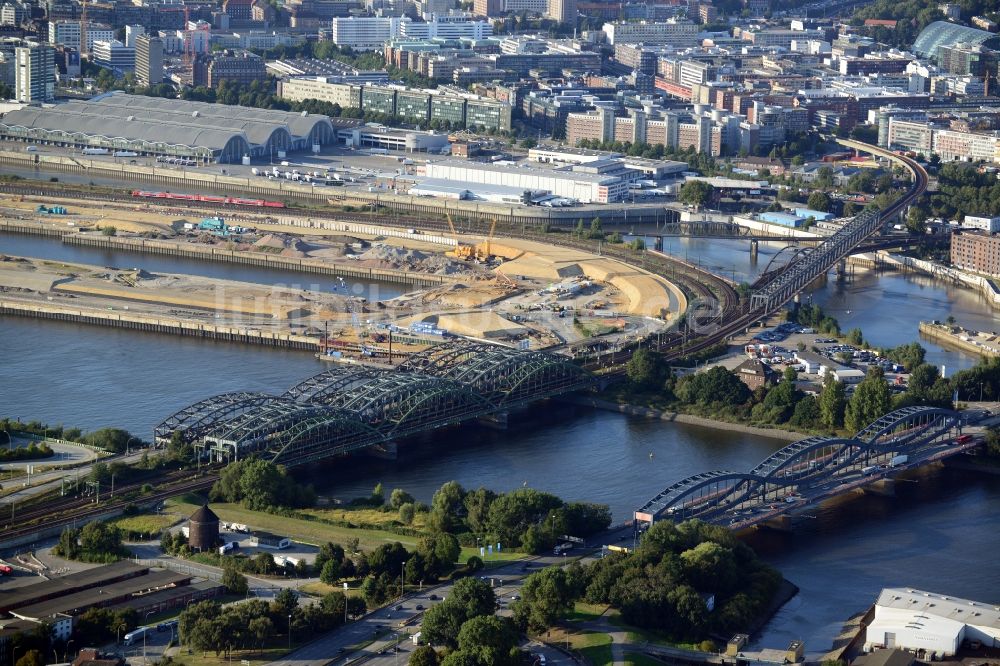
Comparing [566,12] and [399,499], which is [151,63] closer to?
[566,12]

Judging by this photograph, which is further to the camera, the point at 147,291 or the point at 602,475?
the point at 147,291

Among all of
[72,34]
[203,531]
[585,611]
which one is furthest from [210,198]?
[585,611]

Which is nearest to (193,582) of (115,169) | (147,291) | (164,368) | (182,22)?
(164,368)

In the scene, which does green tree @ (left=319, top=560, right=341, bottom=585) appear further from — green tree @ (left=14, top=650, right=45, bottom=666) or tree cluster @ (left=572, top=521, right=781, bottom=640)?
green tree @ (left=14, top=650, right=45, bottom=666)

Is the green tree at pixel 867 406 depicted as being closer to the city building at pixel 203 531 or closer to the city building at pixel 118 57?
the city building at pixel 203 531

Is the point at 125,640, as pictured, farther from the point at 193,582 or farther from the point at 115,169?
the point at 115,169

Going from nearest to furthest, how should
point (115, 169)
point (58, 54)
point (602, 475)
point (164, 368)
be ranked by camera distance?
point (602, 475) → point (164, 368) → point (115, 169) → point (58, 54)
